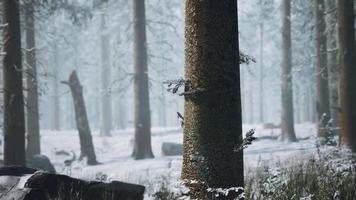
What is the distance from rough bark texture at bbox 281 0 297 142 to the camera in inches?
731

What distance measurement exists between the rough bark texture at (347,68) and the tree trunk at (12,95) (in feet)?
24.3

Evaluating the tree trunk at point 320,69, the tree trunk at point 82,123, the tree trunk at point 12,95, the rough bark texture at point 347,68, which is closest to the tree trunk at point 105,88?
the tree trunk at point 82,123

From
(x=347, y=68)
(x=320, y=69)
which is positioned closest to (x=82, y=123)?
(x=320, y=69)

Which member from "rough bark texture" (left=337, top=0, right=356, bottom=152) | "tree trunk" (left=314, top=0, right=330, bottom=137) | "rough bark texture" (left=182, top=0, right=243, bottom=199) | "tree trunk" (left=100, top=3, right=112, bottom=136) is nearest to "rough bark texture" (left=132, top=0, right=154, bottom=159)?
"tree trunk" (left=314, top=0, right=330, bottom=137)

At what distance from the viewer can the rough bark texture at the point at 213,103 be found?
3742 millimetres

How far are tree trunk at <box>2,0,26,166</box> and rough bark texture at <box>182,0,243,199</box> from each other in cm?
685

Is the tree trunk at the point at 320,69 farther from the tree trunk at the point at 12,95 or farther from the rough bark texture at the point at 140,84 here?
the tree trunk at the point at 12,95

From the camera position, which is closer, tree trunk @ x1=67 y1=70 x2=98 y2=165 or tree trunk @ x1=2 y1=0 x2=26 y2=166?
tree trunk @ x1=2 y1=0 x2=26 y2=166

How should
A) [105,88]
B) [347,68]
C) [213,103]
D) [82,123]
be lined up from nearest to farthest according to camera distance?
[213,103], [347,68], [82,123], [105,88]

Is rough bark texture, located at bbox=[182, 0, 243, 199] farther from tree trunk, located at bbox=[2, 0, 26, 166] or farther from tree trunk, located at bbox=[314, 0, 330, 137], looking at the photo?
tree trunk, located at bbox=[314, 0, 330, 137]

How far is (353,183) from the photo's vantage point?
540cm

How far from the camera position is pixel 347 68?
10.3m

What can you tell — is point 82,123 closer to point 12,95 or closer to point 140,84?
point 140,84

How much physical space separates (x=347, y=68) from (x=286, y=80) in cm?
854
